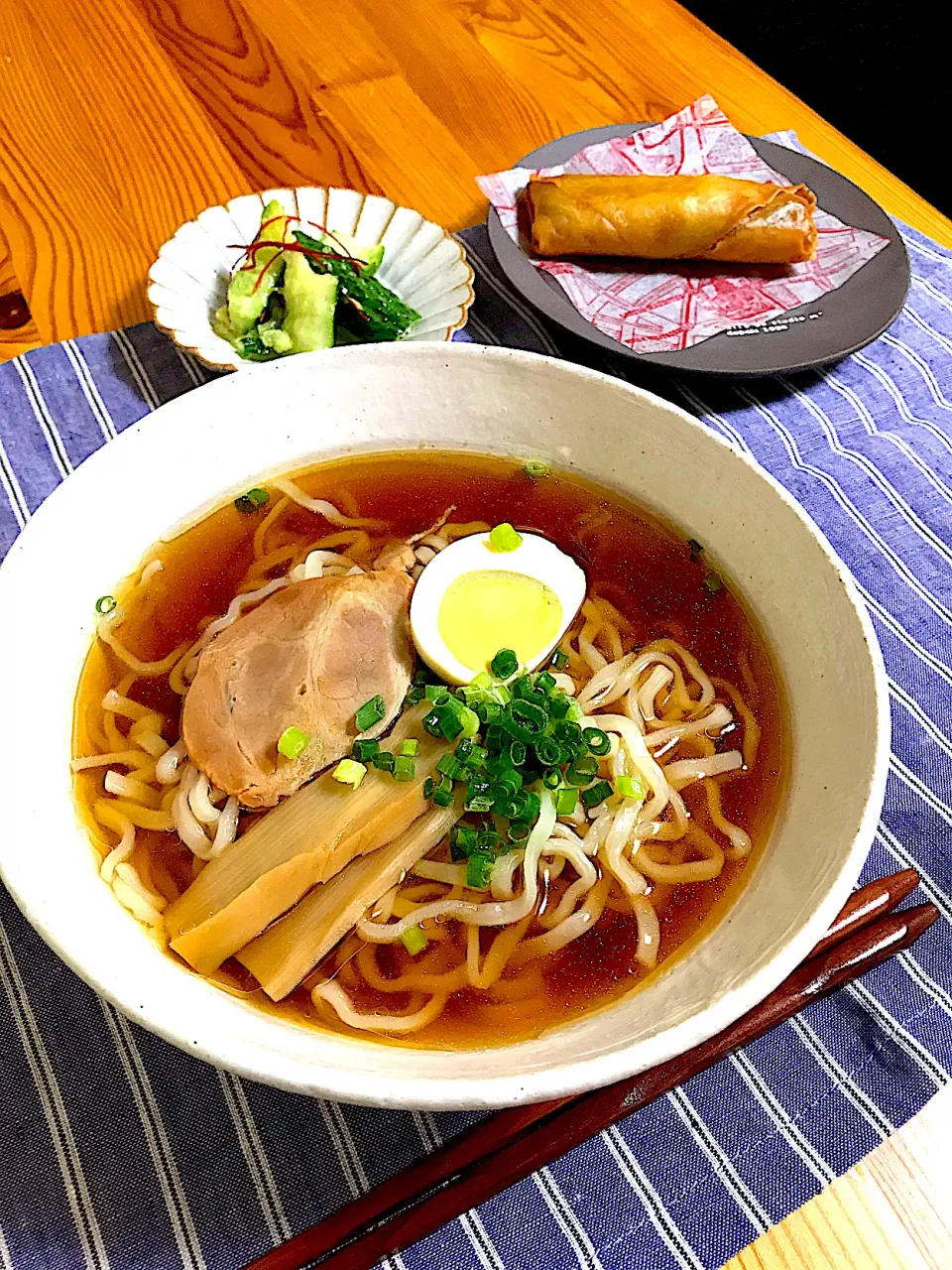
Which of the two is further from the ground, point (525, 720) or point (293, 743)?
point (525, 720)

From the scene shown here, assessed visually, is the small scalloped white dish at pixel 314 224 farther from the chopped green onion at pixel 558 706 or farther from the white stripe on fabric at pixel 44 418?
the chopped green onion at pixel 558 706

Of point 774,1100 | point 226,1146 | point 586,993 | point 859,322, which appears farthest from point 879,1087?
point 859,322

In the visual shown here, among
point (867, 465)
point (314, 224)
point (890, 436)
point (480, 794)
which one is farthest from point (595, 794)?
point (314, 224)

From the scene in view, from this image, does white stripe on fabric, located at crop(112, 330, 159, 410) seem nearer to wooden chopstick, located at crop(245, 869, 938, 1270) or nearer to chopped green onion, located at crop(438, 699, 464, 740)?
chopped green onion, located at crop(438, 699, 464, 740)

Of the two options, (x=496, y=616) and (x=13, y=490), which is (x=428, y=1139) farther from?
(x=13, y=490)

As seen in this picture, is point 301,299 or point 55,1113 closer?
point 55,1113

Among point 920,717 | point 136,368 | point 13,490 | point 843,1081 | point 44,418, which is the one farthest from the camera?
point 136,368

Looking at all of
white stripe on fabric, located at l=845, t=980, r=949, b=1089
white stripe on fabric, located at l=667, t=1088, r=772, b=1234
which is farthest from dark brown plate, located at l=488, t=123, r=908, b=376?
white stripe on fabric, located at l=667, t=1088, r=772, b=1234
